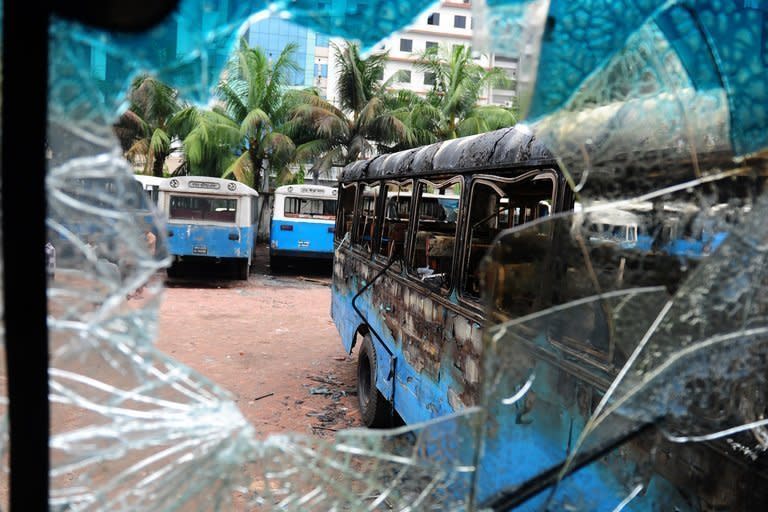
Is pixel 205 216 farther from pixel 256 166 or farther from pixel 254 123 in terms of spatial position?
pixel 256 166

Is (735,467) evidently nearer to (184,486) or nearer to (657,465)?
(657,465)

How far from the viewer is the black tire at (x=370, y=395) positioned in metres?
5.72

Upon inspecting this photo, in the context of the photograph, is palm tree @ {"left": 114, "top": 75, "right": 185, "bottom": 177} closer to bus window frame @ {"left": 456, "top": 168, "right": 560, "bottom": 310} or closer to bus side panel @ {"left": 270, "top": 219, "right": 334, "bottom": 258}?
bus side panel @ {"left": 270, "top": 219, "right": 334, "bottom": 258}

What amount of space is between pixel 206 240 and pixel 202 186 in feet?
3.82

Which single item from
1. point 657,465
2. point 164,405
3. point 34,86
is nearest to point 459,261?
point 657,465

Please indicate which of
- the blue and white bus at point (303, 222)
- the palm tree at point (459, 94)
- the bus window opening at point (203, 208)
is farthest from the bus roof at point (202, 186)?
the palm tree at point (459, 94)

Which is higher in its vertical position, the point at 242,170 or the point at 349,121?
the point at 349,121

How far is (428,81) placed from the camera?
20672 millimetres

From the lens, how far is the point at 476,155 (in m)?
3.96

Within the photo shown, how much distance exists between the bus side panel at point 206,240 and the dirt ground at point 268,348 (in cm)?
86

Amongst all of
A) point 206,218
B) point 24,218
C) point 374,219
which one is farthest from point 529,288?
point 206,218

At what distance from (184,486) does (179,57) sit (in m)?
0.77

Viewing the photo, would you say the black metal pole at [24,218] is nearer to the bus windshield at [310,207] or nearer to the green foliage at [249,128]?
the bus windshield at [310,207]

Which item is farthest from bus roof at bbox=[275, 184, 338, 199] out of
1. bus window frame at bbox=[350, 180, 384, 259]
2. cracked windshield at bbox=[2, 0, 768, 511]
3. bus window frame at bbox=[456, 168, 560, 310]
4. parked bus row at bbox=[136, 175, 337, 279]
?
cracked windshield at bbox=[2, 0, 768, 511]
